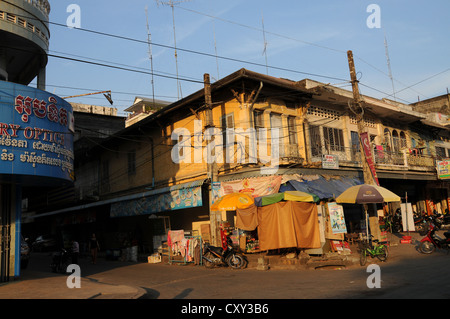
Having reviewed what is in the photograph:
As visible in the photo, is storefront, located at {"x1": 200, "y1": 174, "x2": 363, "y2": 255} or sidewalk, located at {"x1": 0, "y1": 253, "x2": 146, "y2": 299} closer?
sidewalk, located at {"x1": 0, "y1": 253, "x2": 146, "y2": 299}

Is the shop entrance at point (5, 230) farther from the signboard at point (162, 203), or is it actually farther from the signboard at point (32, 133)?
the signboard at point (162, 203)

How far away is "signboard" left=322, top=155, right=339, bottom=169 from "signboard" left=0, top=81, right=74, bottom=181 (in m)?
12.6

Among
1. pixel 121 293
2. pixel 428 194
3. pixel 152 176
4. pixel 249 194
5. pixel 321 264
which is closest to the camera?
pixel 121 293

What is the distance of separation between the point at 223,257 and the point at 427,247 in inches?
330

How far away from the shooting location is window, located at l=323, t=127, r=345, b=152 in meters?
21.3

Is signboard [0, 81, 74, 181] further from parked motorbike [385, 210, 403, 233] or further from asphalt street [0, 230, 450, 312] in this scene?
parked motorbike [385, 210, 403, 233]

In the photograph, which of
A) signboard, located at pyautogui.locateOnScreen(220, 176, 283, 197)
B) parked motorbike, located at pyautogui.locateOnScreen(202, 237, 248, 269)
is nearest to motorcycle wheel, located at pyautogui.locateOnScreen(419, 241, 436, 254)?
signboard, located at pyautogui.locateOnScreen(220, 176, 283, 197)

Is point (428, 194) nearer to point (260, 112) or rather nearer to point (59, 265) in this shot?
point (260, 112)

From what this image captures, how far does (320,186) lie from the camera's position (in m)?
17.9

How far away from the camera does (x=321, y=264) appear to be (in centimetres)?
1378

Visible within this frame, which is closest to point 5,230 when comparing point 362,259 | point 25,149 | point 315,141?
point 25,149
